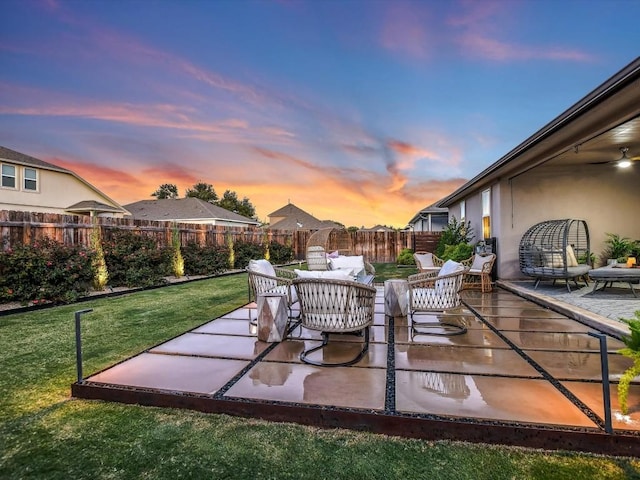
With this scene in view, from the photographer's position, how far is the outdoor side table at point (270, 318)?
12.5 ft

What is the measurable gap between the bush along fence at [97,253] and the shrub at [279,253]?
202 centimetres

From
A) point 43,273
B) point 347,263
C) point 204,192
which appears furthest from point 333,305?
point 204,192

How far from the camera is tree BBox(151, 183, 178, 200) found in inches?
1917

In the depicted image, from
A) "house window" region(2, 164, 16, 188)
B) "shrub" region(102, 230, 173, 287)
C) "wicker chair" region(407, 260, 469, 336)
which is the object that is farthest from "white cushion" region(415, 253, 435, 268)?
"house window" region(2, 164, 16, 188)

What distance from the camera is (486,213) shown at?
9602 millimetres

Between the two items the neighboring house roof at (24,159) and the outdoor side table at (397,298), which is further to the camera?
the neighboring house roof at (24,159)

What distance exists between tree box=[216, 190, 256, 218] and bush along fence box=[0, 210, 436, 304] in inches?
1260

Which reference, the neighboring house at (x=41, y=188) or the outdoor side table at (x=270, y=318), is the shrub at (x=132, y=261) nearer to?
the neighboring house at (x=41, y=188)

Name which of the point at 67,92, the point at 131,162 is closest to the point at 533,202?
the point at 67,92

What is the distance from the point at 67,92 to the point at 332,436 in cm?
1215

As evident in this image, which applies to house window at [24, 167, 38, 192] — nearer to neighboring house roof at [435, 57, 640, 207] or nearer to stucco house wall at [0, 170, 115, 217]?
stucco house wall at [0, 170, 115, 217]

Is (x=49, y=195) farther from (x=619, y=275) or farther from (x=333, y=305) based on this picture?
(x=619, y=275)

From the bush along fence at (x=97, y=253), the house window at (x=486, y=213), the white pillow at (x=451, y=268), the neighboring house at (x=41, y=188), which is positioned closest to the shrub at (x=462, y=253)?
the house window at (x=486, y=213)

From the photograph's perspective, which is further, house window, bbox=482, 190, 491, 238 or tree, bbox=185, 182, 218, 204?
tree, bbox=185, 182, 218, 204
